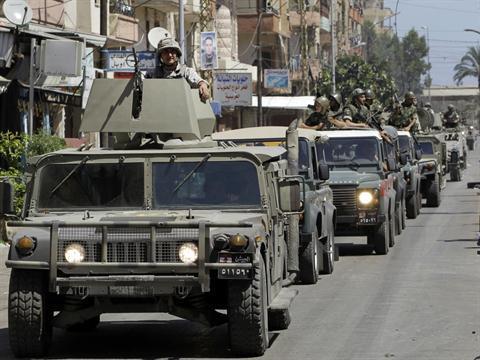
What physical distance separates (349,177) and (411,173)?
8180 millimetres

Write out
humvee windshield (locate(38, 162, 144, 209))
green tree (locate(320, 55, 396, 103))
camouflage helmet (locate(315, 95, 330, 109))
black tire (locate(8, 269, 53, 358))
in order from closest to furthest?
1. black tire (locate(8, 269, 53, 358))
2. humvee windshield (locate(38, 162, 144, 209))
3. camouflage helmet (locate(315, 95, 330, 109))
4. green tree (locate(320, 55, 396, 103))

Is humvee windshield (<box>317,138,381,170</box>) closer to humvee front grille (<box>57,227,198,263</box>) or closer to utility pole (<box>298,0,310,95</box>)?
humvee front grille (<box>57,227,198,263</box>)

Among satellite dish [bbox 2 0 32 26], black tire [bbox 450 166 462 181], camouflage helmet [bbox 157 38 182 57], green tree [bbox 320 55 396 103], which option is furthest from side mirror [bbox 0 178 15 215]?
green tree [bbox 320 55 396 103]

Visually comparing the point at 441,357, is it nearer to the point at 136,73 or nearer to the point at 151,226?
the point at 151,226

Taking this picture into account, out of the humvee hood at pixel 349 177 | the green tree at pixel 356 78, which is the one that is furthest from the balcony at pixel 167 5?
the green tree at pixel 356 78

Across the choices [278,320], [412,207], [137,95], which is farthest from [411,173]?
[137,95]

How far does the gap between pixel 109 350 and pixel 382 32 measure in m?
168

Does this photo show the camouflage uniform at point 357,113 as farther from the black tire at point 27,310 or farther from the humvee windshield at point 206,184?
the black tire at point 27,310

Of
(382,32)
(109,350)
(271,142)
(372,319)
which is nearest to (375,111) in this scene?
(271,142)

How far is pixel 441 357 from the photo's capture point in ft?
38.4

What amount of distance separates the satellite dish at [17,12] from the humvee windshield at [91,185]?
643 inches

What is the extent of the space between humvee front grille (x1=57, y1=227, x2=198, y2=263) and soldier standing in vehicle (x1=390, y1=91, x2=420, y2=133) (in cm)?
2282

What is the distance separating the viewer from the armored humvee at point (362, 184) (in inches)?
878

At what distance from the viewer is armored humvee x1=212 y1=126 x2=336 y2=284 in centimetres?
1806
